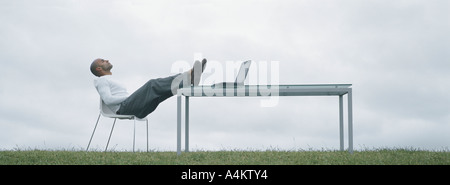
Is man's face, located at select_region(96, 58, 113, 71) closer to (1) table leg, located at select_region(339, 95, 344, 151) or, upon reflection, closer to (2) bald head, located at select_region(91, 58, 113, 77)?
(2) bald head, located at select_region(91, 58, 113, 77)

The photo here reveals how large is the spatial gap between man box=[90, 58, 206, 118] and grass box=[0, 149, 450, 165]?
0.66 m

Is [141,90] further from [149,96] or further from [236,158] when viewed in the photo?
[236,158]

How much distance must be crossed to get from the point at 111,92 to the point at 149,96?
2.39ft

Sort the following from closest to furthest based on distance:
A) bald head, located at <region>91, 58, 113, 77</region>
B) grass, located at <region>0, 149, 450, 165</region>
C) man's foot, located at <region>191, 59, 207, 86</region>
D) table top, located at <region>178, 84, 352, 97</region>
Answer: grass, located at <region>0, 149, 450, 165</region>, table top, located at <region>178, 84, 352, 97</region>, man's foot, located at <region>191, 59, 207, 86</region>, bald head, located at <region>91, 58, 113, 77</region>

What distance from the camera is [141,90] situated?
5.90 meters

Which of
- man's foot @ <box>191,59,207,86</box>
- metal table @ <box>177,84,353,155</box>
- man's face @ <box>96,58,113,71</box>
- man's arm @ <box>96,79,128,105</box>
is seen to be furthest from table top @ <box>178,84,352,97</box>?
man's face @ <box>96,58,113,71</box>

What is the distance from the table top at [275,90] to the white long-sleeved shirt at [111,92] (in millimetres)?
1200

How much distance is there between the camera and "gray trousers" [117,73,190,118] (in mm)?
5715

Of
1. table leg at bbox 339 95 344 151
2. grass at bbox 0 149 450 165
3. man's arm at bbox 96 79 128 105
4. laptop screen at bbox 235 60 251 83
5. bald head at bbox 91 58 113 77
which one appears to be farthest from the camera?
bald head at bbox 91 58 113 77

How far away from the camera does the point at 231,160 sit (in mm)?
4805
